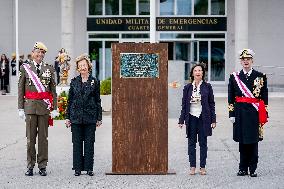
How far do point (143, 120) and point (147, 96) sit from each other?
15.3 inches

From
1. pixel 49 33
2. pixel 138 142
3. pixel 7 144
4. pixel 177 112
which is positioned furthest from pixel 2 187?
pixel 49 33

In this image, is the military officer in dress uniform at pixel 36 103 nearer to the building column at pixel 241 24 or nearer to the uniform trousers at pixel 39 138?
the uniform trousers at pixel 39 138

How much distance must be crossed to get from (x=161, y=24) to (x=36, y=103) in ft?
103

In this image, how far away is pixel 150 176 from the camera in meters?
11.2

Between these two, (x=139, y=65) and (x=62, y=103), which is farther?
(x=62, y=103)

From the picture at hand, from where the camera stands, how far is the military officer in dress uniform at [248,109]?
11.2 meters

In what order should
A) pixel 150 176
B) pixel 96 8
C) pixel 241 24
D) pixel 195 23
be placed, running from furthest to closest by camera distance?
pixel 96 8
pixel 195 23
pixel 241 24
pixel 150 176

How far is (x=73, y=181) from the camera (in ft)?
35.0

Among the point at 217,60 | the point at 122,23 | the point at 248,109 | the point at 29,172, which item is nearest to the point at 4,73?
the point at 122,23

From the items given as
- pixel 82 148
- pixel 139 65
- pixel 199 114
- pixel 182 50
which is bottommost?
pixel 82 148

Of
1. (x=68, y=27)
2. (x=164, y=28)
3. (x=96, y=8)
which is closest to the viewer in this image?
(x=68, y=27)

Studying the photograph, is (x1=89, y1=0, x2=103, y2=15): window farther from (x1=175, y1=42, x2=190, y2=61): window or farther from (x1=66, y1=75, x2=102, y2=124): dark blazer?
(x1=66, y1=75, x2=102, y2=124): dark blazer

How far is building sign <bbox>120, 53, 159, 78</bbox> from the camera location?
11289mm

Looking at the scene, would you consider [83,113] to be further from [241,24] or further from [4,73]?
[241,24]
